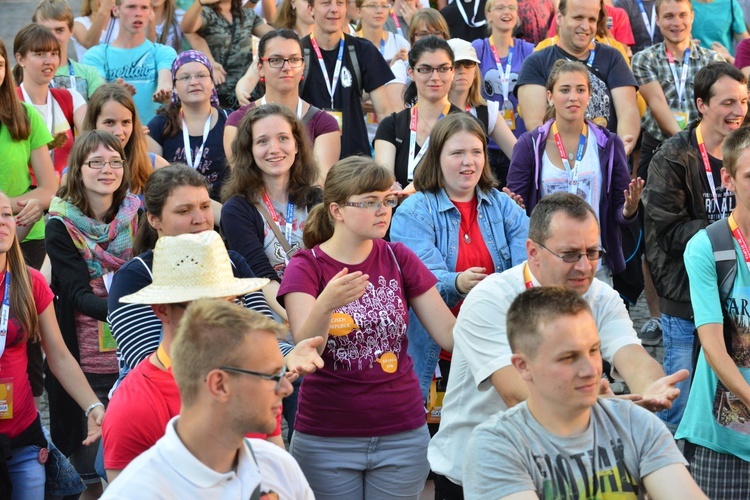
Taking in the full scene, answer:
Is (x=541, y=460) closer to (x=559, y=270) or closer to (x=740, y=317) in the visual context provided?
(x=559, y=270)

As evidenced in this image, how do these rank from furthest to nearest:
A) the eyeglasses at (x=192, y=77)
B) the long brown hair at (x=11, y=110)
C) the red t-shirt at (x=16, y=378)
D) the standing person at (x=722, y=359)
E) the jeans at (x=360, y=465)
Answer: the eyeglasses at (x=192, y=77) → the long brown hair at (x=11, y=110) → the red t-shirt at (x=16, y=378) → the standing person at (x=722, y=359) → the jeans at (x=360, y=465)

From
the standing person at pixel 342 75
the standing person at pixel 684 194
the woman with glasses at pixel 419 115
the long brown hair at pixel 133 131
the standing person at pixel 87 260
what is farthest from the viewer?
the standing person at pixel 342 75

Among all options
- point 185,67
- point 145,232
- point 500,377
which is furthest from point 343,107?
point 500,377

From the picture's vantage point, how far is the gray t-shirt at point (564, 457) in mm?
3342

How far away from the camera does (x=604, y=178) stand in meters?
6.91

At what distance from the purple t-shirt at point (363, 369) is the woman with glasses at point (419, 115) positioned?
7.44 ft

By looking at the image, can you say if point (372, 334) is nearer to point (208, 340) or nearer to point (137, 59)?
point (208, 340)

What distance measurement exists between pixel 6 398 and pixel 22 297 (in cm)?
47

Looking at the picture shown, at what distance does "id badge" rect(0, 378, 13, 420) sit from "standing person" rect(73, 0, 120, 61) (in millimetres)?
4687

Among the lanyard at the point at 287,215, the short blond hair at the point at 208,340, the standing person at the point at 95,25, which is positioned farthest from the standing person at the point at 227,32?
the short blond hair at the point at 208,340

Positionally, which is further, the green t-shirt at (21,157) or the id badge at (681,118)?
the id badge at (681,118)

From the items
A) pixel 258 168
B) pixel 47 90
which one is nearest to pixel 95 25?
pixel 47 90

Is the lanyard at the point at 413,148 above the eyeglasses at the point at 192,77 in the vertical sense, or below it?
below

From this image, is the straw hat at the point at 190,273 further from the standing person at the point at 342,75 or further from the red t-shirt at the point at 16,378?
the standing person at the point at 342,75
